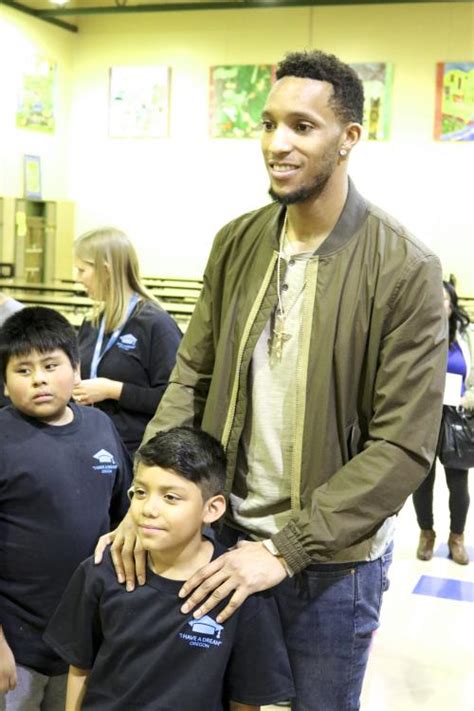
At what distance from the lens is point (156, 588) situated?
1811 millimetres

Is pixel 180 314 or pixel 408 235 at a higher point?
pixel 408 235

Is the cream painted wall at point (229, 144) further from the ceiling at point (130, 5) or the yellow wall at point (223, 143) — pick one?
the ceiling at point (130, 5)

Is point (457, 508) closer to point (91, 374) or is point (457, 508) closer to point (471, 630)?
point (471, 630)

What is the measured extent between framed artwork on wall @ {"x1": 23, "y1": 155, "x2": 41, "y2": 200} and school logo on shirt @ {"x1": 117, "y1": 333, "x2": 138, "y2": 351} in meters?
11.9

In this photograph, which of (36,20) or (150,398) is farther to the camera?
(36,20)

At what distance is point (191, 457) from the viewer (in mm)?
1830

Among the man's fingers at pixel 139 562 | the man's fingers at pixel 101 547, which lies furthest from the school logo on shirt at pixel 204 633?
the man's fingers at pixel 101 547

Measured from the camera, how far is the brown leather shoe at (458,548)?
534 centimetres

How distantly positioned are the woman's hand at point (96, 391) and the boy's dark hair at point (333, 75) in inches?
73.7

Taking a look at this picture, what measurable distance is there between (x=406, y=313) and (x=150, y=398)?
1.93 m

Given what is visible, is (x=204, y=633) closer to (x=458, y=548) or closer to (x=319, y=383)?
(x=319, y=383)

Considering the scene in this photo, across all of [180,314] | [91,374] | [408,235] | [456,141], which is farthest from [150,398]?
[456,141]

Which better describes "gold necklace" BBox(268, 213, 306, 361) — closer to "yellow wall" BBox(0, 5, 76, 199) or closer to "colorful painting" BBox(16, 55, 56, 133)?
"yellow wall" BBox(0, 5, 76, 199)

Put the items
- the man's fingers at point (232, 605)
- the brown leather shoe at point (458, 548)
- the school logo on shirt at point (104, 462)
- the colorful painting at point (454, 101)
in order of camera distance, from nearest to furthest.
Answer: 1. the man's fingers at point (232, 605)
2. the school logo on shirt at point (104, 462)
3. the brown leather shoe at point (458, 548)
4. the colorful painting at point (454, 101)
